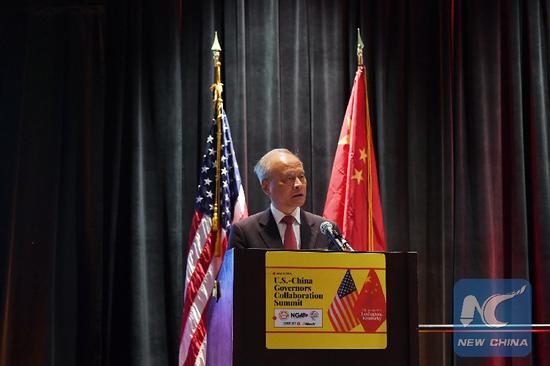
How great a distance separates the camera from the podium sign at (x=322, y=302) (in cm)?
239

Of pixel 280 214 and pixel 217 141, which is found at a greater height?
pixel 217 141

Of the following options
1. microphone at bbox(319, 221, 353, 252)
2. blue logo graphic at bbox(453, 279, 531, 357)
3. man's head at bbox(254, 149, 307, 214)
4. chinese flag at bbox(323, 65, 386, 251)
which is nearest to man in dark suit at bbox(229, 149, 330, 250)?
man's head at bbox(254, 149, 307, 214)

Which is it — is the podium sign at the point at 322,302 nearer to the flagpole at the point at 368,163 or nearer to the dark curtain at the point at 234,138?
the flagpole at the point at 368,163

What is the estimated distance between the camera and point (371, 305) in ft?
8.00

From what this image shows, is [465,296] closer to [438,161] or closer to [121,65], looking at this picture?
[438,161]

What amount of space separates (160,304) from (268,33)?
181 centimetres

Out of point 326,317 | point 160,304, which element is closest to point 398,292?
point 326,317

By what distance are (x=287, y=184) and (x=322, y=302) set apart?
115 cm

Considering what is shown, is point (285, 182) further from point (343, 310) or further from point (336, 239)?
point (343, 310)

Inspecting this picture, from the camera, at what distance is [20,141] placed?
16.3 ft

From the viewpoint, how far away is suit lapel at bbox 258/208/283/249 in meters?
3.35

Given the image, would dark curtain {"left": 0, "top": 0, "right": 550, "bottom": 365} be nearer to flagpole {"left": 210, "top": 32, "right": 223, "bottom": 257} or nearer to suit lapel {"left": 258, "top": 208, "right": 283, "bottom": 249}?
flagpole {"left": 210, "top": 32, "right": 223, "bottom": 257}

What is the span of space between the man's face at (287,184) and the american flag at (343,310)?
107 cm

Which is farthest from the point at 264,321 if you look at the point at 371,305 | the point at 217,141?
the point at 217,141
